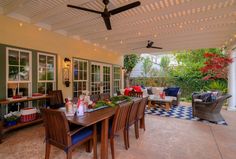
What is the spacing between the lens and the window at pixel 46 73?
4.34 metres

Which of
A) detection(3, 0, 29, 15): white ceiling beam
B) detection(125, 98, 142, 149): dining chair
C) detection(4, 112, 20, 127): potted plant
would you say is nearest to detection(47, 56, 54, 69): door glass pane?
detection(3, 0, 29, 15): white ceiling beam

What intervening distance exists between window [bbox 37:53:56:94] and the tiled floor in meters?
1.21

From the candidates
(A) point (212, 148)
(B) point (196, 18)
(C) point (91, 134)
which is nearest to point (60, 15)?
(C) point (91, 134)

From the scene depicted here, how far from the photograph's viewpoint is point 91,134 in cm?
231

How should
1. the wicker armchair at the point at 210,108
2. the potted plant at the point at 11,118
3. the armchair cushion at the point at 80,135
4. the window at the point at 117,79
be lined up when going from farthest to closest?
1. the window at the point at 117,79
2. the wicker armchair at the point at 210,108
3. the potted plant at the point at 11,118
4. the armchair cushion at the point at 80,135

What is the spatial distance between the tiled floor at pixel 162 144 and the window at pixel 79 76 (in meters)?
2.05

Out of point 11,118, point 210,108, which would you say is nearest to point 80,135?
point 11,118

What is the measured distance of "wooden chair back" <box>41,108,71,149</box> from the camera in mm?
1863

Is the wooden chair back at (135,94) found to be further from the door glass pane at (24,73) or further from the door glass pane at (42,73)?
the door glass pane at (24,73)

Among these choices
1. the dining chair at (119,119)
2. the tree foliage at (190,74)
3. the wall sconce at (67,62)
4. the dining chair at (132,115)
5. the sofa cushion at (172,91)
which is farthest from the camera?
the tree foliage at (190,74)

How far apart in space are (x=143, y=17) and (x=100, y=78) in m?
3.99

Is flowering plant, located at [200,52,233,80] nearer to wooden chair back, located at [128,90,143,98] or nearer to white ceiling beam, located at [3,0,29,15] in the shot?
wooden chair back, located at [128,90,143,98]

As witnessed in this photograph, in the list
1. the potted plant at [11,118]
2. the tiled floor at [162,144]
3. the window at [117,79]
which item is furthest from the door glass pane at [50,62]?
the window at [117,79]

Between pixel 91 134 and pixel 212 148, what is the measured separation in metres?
2.37
